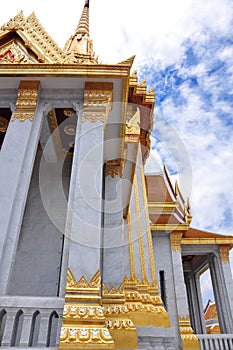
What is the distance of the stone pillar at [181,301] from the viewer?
334 inches

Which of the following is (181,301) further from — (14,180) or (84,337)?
(14,180)

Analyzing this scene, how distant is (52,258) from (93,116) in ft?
10.9

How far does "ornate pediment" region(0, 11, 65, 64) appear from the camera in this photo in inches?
230

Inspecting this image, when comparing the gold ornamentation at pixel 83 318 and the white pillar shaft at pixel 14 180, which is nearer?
the gold ornamentation at pixel 83 318

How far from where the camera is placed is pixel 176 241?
34.0ft

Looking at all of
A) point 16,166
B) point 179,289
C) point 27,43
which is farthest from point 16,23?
point 179,289

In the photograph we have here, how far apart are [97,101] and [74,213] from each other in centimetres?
218

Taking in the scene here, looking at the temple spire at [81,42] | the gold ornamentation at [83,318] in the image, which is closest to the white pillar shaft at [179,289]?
Result: the gold ornamentation at [83,318]

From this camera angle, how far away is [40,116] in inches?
192

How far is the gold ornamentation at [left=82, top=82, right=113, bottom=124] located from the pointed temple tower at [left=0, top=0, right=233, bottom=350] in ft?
0.06

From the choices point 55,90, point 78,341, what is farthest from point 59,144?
point 78,341

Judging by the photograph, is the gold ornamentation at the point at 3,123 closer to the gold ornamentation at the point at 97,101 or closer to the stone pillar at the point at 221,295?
the gold ornamentation at the point at 97,101

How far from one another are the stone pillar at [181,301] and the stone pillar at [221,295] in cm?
229

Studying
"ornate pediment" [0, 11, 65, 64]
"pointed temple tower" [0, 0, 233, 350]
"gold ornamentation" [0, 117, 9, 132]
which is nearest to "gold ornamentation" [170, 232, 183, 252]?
"pointed temple tower" [0, 0, 233, 350]
